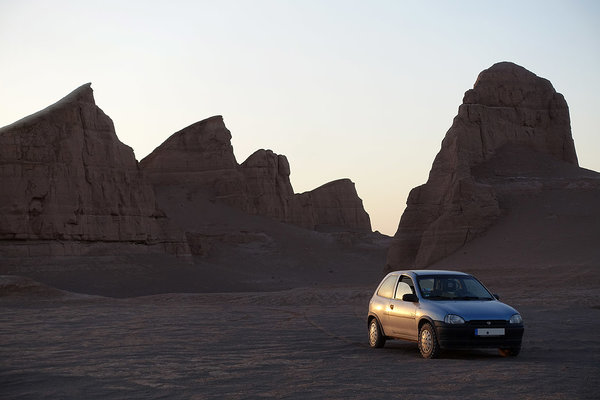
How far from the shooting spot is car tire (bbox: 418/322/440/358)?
12.9 m

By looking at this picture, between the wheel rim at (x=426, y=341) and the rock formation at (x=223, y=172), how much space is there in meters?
72.0

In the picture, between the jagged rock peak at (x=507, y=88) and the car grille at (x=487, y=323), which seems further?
the jagged rock peak at (x=507, y=88)

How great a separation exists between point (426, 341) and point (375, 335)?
1890 mm

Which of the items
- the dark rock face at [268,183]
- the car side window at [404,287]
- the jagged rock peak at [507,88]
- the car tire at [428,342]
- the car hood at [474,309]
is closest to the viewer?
the car hood at [474,309]

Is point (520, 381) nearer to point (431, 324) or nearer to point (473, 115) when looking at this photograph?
point (431, 324)

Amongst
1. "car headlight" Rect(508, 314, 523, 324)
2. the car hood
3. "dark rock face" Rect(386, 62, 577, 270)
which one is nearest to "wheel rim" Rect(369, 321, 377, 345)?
the car hood

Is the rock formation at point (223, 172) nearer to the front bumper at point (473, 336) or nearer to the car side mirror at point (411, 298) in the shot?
the car side mirror at point (411, 298)

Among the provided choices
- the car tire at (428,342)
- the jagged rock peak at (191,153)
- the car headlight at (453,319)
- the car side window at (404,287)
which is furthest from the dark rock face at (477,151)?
the jagged rock peak at (191,153)

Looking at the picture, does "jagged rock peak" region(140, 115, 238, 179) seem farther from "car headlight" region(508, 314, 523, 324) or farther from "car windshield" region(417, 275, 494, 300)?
"car headlight" region(508, 314, 523, 324)

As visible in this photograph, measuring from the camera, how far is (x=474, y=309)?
42.1ft

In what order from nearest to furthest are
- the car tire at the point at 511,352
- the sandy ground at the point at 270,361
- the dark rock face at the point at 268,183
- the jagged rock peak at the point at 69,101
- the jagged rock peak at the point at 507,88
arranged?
the sandy ground at the point at 270,361 < the car tire at the point at 511,352 < the jagged rock peak at the point at 507,88 < the jagged rock peak at the point at 69,101 < the dark rock face at the point at 268,183

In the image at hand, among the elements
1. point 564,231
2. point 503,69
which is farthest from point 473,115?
point 564,231

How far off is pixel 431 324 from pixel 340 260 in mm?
76728

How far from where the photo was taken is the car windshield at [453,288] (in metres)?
13.7
